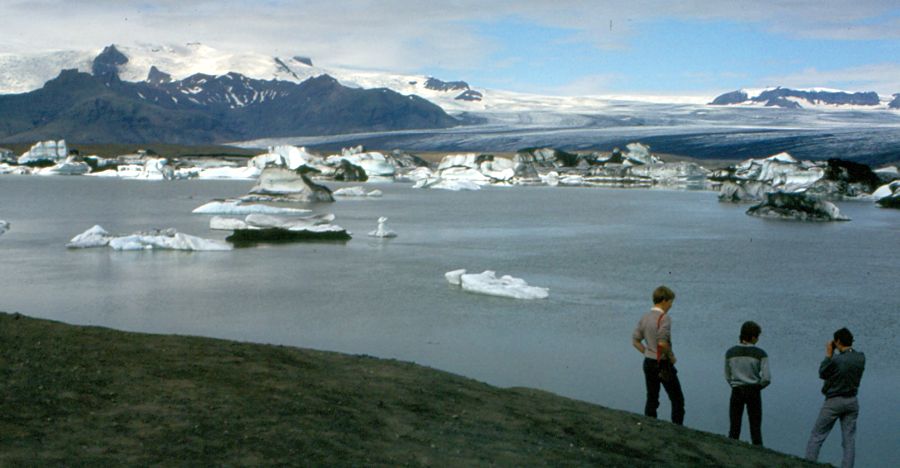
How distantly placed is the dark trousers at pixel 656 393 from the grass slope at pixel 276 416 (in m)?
0.26

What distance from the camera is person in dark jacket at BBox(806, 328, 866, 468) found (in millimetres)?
5125

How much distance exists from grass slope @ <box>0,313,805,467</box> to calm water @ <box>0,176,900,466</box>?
1.13m

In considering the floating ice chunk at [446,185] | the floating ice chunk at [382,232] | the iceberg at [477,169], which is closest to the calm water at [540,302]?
the floating ice chunk at [382,232]

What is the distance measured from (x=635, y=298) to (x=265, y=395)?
663 centimetres

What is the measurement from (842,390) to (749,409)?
52 cm

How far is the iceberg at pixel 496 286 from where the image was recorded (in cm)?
1077

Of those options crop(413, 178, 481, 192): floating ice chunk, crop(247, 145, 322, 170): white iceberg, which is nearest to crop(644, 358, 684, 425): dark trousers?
crop(413, 178, 481, 192): floating ice chunk

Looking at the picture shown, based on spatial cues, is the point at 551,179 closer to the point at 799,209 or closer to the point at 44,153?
the point at 799,209

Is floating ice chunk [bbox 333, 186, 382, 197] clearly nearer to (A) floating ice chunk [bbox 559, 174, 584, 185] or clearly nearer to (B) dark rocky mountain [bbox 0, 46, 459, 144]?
(A) floating ice chunk [bbox 559, 174, 584, 185]

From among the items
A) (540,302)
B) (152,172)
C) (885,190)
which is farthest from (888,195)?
(152,172)

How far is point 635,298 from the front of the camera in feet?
36.1

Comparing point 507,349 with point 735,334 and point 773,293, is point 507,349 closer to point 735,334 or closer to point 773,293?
point 735,334

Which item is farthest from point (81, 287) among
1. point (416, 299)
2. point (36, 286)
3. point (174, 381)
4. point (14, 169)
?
point (14, 169)

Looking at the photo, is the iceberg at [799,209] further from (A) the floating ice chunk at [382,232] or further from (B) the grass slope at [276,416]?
(B) the grass slope at [276,416]
